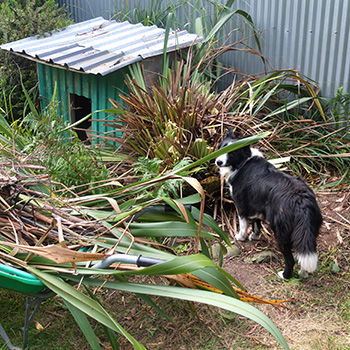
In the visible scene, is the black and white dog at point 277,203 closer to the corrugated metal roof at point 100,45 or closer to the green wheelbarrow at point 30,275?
the green wheelbarrow at point 30,275

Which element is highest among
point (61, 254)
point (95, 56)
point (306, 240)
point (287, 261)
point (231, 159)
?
point (95, 56)

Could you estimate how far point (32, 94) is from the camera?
6938 millimetres

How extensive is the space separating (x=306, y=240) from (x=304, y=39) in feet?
9.23

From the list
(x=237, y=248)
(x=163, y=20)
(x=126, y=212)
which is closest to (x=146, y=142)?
(x=237, y=248)

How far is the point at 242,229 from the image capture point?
4.03 m

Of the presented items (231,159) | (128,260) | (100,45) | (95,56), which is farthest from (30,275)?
(100,45)

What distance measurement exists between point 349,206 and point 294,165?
28.6 inches

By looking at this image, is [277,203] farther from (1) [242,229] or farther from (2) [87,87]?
(2) [87,87]

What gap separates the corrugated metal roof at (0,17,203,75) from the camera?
5168mm

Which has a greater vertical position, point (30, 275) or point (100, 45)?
point (100, 45)

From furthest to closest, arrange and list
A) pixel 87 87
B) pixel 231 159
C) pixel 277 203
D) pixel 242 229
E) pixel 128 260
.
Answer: pixel 87 87 → pixel 242 229 → pixel 231 159 → pixel 277 203 → pixel 128 260

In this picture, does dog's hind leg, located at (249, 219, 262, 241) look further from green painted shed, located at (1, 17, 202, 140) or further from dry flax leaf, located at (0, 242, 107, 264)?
dry flax leaf, located at (0, 242, 107, 264)

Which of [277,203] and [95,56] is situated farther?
[95,56]

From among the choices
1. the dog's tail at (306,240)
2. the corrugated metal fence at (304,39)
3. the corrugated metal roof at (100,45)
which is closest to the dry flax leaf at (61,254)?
the dog's tail at (306,240)
